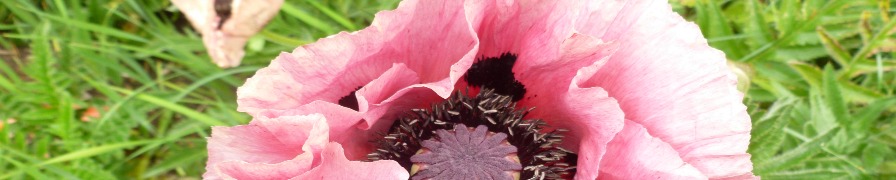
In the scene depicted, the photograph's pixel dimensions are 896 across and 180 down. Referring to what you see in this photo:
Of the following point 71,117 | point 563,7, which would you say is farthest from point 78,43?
point 563,7

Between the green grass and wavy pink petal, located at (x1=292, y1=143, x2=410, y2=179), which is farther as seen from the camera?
the green grass

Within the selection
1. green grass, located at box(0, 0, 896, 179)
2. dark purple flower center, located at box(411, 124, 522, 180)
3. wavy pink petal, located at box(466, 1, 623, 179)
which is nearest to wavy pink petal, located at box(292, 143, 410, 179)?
dark purple flower center, located at box(411, 124, 522, 180)

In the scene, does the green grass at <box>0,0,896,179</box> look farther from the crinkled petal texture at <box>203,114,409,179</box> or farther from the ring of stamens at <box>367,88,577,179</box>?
the crinkled petal texture at <box>203,114,409,179</box>

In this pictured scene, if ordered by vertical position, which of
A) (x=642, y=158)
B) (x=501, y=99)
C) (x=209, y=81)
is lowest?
(x=642, y=158)

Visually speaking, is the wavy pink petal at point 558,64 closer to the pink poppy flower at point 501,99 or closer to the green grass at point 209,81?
the pink poppy flower at point 501,99

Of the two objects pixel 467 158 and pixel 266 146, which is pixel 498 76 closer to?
pixel 467 158

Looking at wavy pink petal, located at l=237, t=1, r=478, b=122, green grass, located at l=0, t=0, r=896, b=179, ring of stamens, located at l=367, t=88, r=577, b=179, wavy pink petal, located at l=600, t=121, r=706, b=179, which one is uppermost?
green grass, located at l=0, t=0, r=896, b=179

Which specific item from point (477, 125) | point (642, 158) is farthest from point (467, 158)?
point (642, 158)

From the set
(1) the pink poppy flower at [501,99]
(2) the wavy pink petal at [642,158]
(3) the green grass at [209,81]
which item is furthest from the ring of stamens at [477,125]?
(3) the green grass at [209,81]

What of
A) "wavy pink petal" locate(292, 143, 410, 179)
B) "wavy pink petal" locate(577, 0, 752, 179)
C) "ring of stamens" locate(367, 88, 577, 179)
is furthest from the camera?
"ring of stamens" locate(367, 88, 577, 179)
